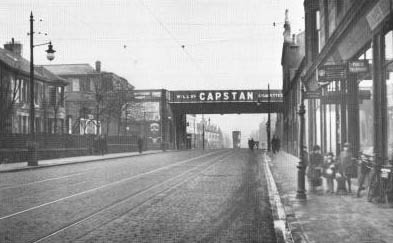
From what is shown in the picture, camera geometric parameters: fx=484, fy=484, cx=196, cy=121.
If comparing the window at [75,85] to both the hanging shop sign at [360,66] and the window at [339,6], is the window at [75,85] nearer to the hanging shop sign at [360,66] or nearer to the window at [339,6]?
the window at [339,6]

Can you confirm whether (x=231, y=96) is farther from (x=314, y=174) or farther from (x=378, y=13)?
(x=378, y=13)

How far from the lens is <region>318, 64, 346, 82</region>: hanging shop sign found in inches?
532

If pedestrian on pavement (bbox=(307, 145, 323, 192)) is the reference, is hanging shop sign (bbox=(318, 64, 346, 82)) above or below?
above

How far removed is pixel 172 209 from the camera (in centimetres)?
993

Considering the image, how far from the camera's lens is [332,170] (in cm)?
1234

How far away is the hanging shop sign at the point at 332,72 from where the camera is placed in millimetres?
13523

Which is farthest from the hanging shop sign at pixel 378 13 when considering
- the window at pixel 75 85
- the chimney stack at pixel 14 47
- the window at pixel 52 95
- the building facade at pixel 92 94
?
the window at pixel 75 85

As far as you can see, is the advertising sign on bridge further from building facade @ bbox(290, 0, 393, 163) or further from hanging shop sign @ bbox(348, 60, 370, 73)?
hanging shop sign @ bbox(348, 60, 370, 73)

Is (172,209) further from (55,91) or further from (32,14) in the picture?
(55,91)

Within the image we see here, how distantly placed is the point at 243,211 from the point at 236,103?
51.5 metres

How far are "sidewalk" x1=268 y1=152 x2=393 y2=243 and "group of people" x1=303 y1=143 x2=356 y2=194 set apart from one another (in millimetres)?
470

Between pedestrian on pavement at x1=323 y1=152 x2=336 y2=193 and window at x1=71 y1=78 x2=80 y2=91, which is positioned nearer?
pedestrian on pavement at x1=323 y1=152 x2=336 y2=193

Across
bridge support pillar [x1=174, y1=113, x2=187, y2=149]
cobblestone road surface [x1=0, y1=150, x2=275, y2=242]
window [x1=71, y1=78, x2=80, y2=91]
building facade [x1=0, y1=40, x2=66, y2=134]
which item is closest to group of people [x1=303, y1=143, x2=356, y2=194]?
cobblestone road surface [x1=0, y1=150, x2=275, y2=242]

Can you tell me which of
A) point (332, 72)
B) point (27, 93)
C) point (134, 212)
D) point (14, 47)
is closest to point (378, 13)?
point (332, 72)
